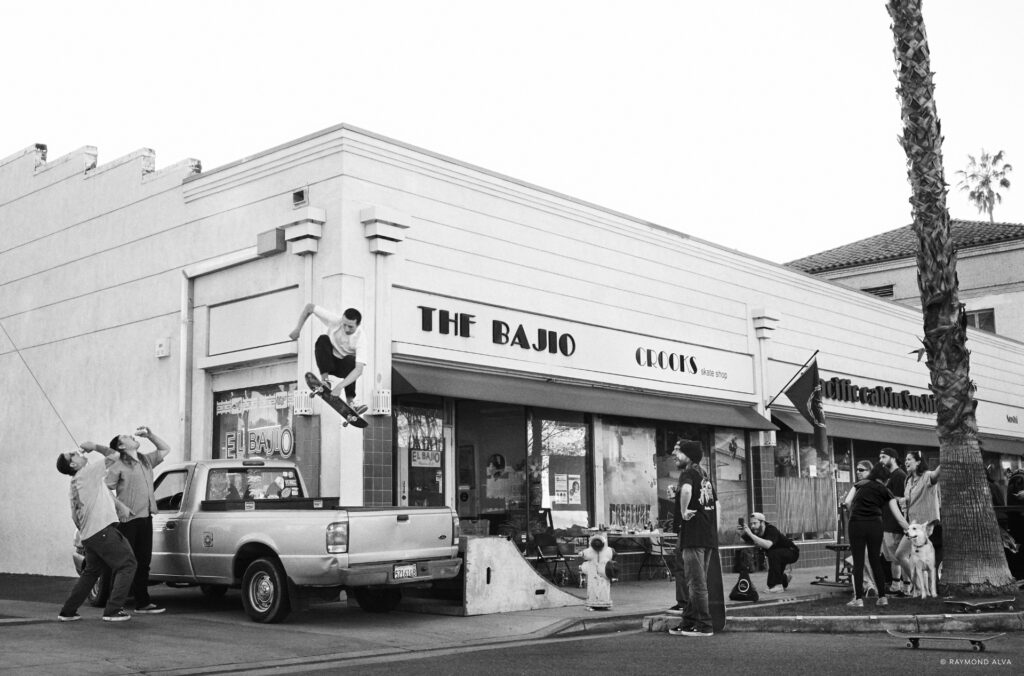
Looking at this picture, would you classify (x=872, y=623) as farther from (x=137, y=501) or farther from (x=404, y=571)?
(x=137, y=501)

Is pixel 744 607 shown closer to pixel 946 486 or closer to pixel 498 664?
pixel 946 486

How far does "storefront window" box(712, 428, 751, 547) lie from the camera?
21203 mm

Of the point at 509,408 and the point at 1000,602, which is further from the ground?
the point at 509,408

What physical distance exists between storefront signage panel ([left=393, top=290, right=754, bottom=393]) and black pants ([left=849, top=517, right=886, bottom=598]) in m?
6.02

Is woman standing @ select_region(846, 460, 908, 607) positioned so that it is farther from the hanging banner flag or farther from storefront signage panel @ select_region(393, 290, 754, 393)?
the hanging banner flag

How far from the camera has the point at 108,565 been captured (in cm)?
1165

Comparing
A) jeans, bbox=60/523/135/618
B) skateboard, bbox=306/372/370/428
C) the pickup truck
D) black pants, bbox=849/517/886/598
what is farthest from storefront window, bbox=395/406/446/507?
black pants, bbox=849/517/886/598

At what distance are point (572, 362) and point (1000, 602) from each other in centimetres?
796

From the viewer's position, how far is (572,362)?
17953mm

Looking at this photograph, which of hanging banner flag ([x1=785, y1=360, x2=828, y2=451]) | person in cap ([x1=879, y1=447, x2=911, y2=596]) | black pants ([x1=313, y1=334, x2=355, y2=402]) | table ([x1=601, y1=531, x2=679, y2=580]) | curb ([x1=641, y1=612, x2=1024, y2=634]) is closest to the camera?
curb ([x1=641, y1=612, x2=1024, y2=634])

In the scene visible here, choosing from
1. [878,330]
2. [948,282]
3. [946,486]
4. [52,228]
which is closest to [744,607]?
[946,486]

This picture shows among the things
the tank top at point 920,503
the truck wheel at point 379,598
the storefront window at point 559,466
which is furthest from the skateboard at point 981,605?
the storefront window at point 559,466

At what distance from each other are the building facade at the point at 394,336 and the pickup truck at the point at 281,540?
4.79ft

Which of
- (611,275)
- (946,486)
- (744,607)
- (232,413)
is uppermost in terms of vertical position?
(611,275)
